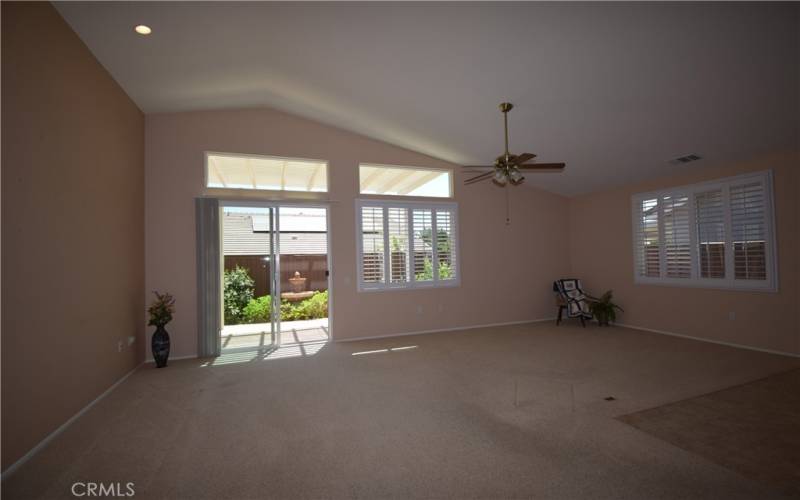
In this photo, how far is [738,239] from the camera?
486 centimetres

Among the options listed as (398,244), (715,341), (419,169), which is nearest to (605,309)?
(715,341)

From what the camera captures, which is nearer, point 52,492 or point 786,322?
point 52,492

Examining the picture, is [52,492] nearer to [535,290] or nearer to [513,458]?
[513,458]

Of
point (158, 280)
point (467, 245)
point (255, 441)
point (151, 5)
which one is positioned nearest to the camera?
point (255, 441)

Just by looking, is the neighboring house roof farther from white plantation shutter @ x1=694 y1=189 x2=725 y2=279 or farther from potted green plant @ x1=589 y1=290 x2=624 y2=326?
white plantation shutter @ x1=694 y1=189 x2=725 y2=279

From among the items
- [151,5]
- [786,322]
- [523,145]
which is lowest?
[786,322]

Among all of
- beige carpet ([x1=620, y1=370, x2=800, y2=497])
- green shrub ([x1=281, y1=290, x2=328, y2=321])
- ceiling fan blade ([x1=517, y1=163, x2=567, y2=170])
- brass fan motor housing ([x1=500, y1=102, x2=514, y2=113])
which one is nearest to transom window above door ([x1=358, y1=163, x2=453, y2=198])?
green shrub ([x1=281, y1=290, x2=328, y2=321])

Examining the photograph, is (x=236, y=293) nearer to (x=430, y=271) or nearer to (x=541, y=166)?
(x=430, y=271)

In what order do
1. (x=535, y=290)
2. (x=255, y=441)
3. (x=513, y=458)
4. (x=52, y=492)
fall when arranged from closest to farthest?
(x=52, y=492) < (x=513, y=458) < (x=255, y=441) < (x=535, y=290)

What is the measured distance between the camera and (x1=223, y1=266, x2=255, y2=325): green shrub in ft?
19.4

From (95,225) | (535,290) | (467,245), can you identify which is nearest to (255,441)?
(95,225)

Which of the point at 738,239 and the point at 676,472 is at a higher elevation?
the point at 738,239

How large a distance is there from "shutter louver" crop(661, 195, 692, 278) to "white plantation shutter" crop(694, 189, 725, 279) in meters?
0.15

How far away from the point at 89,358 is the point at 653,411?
4.90 meters
